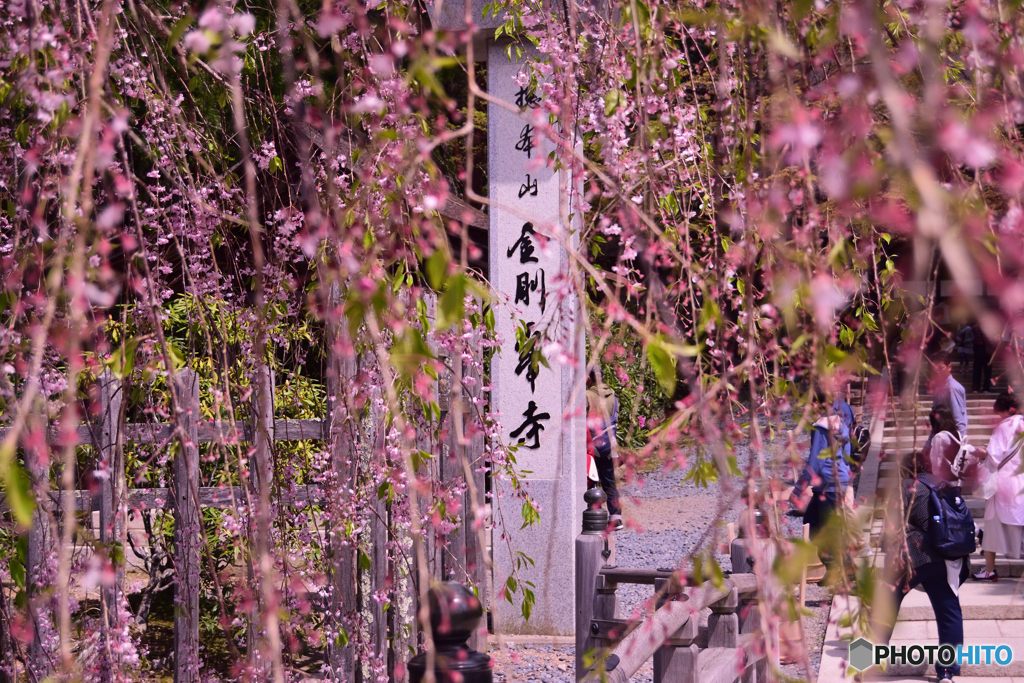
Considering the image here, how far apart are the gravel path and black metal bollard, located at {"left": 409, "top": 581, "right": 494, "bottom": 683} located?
1.71ft

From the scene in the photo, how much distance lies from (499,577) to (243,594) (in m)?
3.37

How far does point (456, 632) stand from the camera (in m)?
1.57

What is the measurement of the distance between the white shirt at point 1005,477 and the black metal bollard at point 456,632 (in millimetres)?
4528

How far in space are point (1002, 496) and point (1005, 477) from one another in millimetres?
150

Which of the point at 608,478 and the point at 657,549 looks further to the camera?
the point at 608,478


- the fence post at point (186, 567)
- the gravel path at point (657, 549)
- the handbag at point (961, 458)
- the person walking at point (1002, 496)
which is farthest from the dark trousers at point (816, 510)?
the fence post at point (186, 567)

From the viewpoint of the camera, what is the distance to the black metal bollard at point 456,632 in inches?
60.9

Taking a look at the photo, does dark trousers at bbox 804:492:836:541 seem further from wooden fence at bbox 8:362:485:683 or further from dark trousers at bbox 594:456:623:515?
wooden fence at bbox 8:362:485:683

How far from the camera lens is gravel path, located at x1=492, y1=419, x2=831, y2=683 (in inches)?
177

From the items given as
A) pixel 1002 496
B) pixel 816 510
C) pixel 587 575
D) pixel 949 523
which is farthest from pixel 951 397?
pixel 587 575

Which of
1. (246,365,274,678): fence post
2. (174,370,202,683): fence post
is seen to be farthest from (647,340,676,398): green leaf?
(174,370,202,683): fence post

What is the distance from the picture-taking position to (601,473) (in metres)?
8.29

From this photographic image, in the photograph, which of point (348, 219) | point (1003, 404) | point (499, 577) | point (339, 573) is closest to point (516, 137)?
point (499, 577)

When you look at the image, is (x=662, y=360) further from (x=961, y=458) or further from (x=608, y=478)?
(x=608, y=478)
